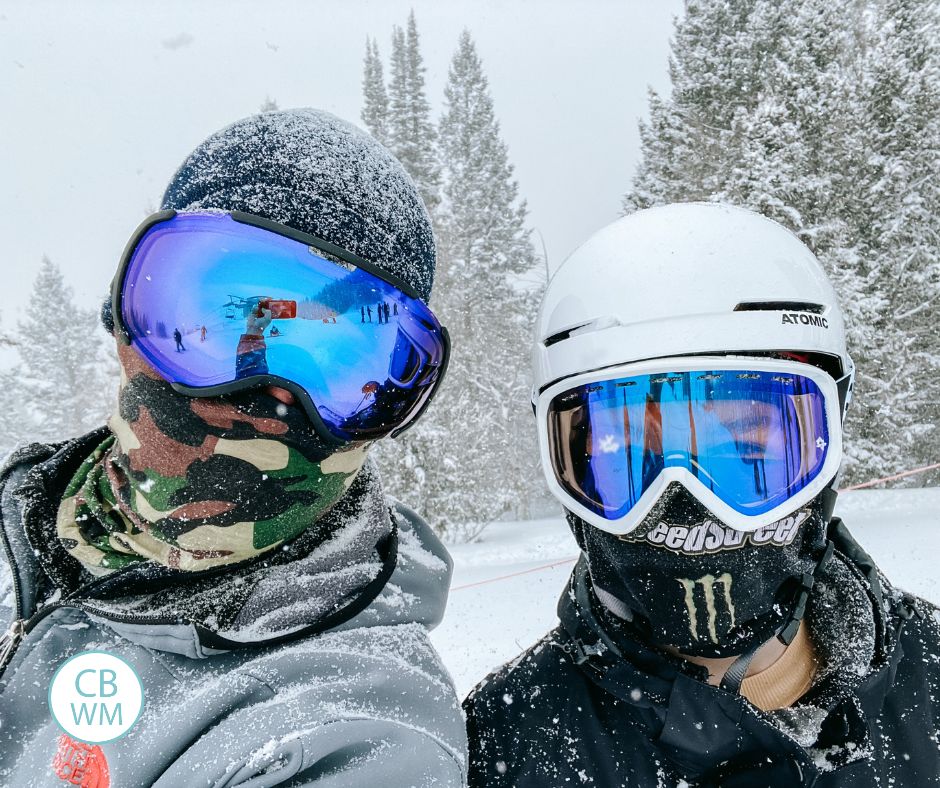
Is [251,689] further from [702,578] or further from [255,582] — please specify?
[702,578]

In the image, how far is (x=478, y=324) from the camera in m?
24.8

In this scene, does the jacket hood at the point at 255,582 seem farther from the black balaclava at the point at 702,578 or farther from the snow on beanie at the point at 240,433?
the black balaclava at the point at 702,578

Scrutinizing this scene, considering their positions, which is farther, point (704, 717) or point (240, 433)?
point (704, 717)

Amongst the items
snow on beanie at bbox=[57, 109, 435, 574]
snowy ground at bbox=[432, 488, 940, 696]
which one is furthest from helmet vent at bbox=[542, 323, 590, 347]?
snowy ground at bbox=[432, 488, 940, 696]

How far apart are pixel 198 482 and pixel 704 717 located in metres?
1.38

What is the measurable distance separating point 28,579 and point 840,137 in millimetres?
20764

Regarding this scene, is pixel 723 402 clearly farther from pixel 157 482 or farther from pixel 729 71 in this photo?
pixel 729 71

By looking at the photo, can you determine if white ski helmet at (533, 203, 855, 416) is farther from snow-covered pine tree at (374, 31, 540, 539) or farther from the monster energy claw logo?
snow-covered pine tree at (374, 31, 540, 539)

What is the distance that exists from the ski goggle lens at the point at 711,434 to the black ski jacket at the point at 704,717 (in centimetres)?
39

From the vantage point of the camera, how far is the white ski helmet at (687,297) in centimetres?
189

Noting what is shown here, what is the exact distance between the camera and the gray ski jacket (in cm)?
106

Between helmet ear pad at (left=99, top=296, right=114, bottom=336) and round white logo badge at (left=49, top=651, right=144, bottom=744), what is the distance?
84cm

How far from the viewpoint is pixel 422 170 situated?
60.1ft

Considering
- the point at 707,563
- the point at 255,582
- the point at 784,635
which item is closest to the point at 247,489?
the point at 255,582
